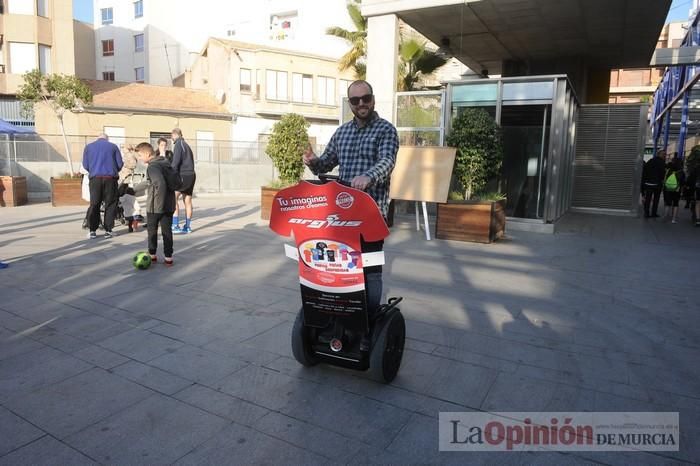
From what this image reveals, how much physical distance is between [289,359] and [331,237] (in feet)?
3.99

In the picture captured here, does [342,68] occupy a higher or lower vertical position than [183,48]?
lower

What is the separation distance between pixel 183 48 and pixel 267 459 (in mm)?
45937

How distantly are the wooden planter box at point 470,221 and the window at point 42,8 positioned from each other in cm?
2915

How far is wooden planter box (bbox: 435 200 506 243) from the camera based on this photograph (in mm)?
8797

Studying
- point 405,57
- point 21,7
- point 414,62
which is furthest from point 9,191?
point 21,7

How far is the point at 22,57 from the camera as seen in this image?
93.1 feet

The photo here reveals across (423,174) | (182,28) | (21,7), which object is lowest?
(423,174)

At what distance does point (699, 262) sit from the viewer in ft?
24.9

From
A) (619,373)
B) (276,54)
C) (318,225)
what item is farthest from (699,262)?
(276,54)

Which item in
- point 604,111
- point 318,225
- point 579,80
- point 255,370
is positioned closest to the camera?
point 318,225

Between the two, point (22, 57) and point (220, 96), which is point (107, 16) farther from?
point (220, 96)

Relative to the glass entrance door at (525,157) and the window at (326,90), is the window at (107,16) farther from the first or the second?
the glass entrance door at (525,157)

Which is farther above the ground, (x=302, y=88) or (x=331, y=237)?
(x=302, y=88)

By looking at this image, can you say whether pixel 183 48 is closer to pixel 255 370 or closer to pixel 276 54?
pixel 276 54
